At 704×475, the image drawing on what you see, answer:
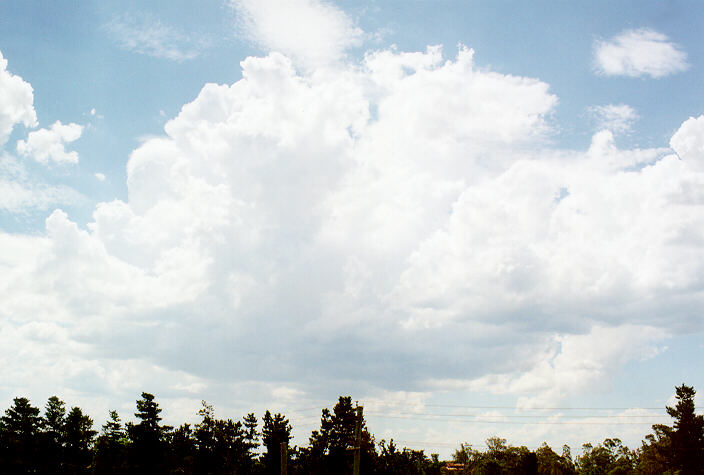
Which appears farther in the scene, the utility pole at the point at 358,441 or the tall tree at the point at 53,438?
the tall tree at the point at 53,438

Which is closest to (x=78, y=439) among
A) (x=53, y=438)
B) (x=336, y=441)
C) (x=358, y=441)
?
(x=53, y=438)

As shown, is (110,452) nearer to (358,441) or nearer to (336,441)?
(336,441)

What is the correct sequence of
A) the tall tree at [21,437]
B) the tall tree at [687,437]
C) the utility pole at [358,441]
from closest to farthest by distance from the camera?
1. the utility pole at [358,441]
2. the tall tree at [687,437]
3. the tall tree at [21,437]

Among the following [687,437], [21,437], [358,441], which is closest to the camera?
[358,441]

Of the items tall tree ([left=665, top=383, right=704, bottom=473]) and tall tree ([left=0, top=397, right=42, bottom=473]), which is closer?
tall tree ([left=665, top=383, right=704, bottom=473])

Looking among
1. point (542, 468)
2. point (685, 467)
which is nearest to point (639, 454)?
point (542, 468)

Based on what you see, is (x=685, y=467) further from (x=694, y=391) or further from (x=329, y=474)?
(x=329, y=474)

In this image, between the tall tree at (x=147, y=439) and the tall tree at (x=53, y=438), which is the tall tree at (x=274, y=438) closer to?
the tall tree at (x=147, y=439)

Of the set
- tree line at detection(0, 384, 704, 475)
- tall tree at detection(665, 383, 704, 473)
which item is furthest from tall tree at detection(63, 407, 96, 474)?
tall tree at detection(665, 383, 704, 473)

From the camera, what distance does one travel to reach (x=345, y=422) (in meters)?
79.7

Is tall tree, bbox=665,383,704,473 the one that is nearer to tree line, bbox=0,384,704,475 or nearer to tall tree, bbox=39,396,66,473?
tree line, bbox=0,384,704,475

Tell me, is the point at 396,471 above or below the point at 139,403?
below

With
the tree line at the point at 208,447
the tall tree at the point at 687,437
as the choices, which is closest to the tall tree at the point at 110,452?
the tree line at the point at 208,447

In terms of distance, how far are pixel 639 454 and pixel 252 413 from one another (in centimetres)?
10171
